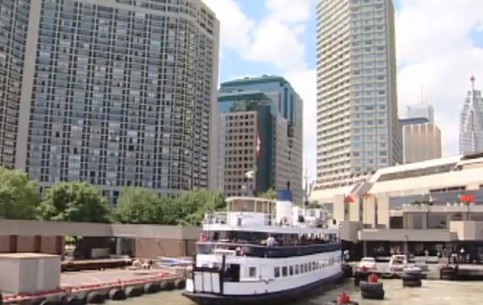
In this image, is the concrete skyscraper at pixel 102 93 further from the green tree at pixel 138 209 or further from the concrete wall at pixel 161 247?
the concrete wall at pixel 161 247

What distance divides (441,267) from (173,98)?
4364 inches

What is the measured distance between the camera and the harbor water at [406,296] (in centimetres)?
4106

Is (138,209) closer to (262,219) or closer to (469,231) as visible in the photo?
(469,231)

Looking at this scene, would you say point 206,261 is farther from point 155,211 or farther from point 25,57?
point 25,57

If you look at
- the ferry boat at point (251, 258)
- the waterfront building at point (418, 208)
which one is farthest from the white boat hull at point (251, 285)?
the waterfront building at point (418, 208)

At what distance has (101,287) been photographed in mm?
39594

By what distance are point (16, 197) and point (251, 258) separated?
52.5 metres

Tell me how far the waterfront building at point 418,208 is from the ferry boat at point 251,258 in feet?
125

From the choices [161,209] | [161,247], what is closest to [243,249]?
[161,247]

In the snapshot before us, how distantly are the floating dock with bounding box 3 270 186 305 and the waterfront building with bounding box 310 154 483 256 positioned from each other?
3771cm

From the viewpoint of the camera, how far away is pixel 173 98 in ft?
535

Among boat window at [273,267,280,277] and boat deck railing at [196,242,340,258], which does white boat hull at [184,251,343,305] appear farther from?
boat deck railing at [196,242,340,258]

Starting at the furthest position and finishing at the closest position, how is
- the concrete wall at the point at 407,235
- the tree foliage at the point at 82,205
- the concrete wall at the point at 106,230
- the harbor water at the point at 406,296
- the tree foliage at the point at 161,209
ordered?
the tree foliage at the point at 161,209, the concrete wall at the point at 407,235, the tree foliage at the point at 82,205, the concrete wall at the point at 106,230, the harbor water at the point at 406,296

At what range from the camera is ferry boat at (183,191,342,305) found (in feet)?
116
